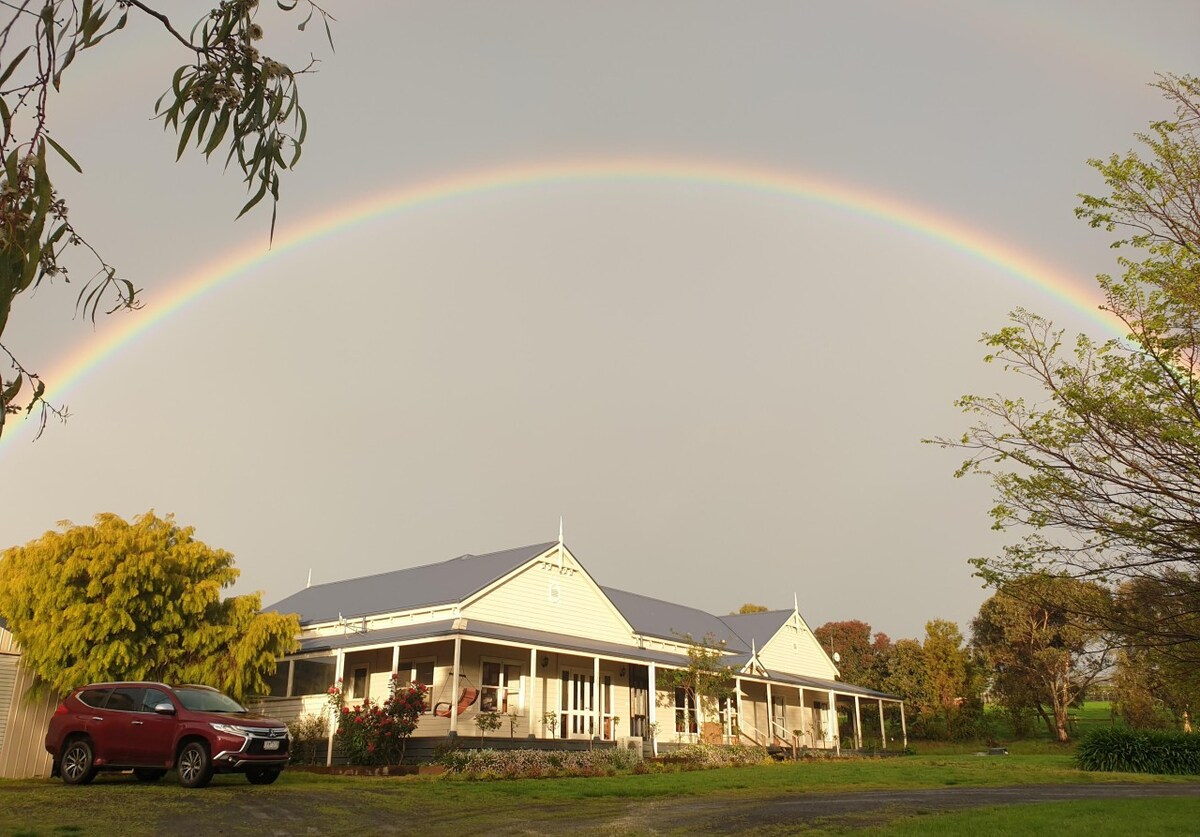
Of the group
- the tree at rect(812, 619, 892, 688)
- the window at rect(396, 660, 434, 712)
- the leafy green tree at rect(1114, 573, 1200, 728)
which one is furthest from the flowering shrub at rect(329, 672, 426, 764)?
the tree at rect(812, 619, 892, 688)

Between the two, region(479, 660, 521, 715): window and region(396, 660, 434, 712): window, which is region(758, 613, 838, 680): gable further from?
region(396, 660, 434, 712): window

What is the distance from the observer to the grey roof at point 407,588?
28.2 meters

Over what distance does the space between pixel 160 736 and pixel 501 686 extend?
42.9 ft

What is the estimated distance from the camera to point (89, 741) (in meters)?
15.8

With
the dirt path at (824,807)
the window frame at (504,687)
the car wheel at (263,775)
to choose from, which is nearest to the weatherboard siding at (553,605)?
the window frame at (504,687)

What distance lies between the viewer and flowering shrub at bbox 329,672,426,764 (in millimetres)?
21641

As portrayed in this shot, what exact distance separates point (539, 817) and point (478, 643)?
15.0 meters

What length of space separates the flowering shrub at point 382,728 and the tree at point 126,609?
11.2ft

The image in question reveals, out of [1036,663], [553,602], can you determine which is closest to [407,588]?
[553,602]

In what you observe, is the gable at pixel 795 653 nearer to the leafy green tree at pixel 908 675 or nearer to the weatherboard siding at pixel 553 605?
the leafy green tree at pixel 908 675

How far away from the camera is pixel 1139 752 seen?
26.2 m

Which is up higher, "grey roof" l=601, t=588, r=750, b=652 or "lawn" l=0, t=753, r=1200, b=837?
"grey roof" l=601, t=588, r=750, b=652

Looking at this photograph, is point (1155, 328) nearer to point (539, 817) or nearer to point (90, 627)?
point (539, 817)

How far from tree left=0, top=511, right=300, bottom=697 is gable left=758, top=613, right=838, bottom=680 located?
75.4ft
